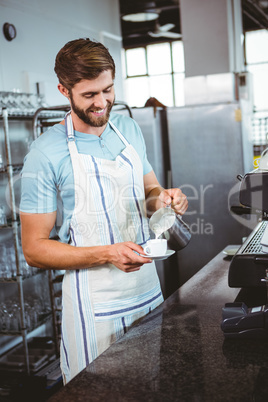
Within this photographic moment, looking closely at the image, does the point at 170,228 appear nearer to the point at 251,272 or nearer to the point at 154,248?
the point at 154,248

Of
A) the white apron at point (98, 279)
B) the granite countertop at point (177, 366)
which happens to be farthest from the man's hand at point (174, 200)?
the granite countertop at point (177, 366)

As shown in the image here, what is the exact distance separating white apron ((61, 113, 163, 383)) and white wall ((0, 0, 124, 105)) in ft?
7.96

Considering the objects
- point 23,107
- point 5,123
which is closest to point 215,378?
point 5,123

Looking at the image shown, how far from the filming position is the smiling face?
1734mm

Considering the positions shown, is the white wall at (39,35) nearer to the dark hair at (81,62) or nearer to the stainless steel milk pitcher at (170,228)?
the dark hair at (81,62)

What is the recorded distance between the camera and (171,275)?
469cm

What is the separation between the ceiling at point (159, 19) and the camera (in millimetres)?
8242

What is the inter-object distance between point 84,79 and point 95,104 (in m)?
0.09

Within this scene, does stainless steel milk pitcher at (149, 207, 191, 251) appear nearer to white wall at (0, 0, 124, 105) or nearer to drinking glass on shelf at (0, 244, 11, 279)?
Result: drinking glass on shelf at (0, 244, 11, 279)

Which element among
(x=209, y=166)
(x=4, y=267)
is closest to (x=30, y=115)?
(x=4, y=267)

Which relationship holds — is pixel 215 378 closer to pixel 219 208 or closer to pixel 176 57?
pixel 219 208

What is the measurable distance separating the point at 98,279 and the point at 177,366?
2.14 feet

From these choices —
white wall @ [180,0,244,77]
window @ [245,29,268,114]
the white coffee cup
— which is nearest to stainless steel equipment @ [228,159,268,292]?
the white coffee cup

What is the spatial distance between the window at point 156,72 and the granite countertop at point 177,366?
1077 centimetres
